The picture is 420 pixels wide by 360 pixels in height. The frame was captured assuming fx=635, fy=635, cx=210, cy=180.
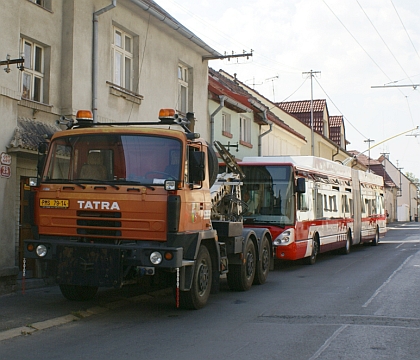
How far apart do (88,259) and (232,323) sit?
214 centimetres

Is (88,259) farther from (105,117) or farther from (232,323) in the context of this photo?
(105,117)

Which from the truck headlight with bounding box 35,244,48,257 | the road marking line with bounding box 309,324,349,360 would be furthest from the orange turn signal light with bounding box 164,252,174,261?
the road marking line with bounding box 309,324,349,360

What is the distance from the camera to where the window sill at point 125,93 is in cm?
1529

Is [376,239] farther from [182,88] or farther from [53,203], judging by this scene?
[53,203]

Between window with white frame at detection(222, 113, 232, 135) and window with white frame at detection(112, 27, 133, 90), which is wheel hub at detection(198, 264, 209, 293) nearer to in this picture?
window with white frame at detection(112, 27, 133, 90)

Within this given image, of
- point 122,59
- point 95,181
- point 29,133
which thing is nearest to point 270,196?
point 122,59

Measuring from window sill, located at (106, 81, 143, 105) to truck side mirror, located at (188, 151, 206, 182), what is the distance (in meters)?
6.60

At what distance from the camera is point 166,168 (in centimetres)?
894

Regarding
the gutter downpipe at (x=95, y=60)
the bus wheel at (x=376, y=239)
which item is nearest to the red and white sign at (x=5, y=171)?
the gutter downpipe at (x=95, y=60)

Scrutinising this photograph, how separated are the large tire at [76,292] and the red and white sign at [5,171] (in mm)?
2671

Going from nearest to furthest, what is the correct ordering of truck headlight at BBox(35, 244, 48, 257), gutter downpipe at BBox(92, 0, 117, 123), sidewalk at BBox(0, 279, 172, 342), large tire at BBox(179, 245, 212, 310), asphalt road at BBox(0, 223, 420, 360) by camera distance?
1. asphalt road at BBox(0, 223, 420, 360)
2. sidewalk at BBox(0, 279, 172, 342)
3. truck headlight at BBox(35, 244, 48, 257)
4. large tire at BBox(179, 245, 212, 310)
5. gutter downpipe at BBox(92, 0, 117, 123)

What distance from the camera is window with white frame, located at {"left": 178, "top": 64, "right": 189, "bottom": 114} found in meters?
19.9

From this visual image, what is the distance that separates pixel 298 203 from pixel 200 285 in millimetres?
6837

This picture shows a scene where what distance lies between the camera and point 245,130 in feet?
97.4
